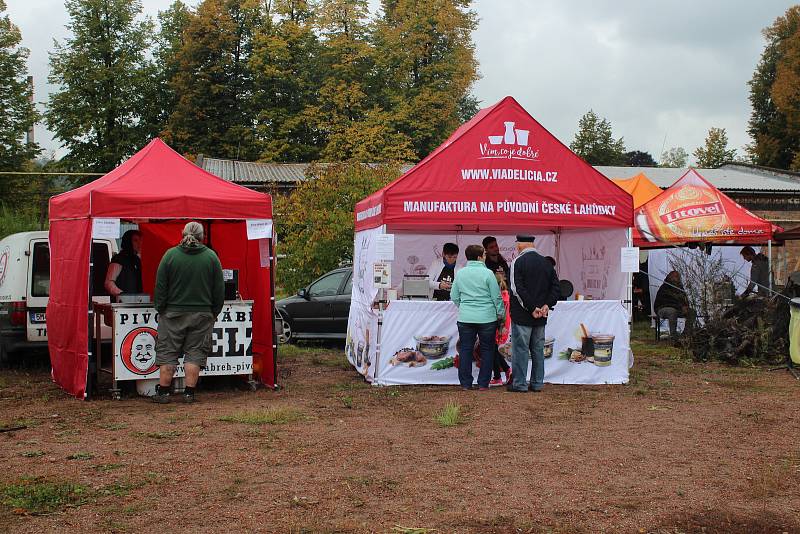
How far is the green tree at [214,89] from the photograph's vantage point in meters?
43.9

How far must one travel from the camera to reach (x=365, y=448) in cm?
703

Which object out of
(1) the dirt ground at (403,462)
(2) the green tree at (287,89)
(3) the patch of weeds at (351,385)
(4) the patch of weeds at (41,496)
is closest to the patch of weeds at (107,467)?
(1) the dirt ground at (403,462)

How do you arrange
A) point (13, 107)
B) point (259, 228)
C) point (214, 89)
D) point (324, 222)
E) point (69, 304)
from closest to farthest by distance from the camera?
point (69, 304)
point (259, 228)
point (324, 222)
point (13, 107)
point (214, 89)

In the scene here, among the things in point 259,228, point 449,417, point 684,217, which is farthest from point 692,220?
point 449,417

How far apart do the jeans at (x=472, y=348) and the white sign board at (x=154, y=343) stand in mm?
2463

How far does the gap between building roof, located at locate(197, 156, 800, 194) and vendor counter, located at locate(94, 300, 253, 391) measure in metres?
24.9

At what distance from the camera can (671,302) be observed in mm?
16125

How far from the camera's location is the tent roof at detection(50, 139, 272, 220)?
29.9 ft

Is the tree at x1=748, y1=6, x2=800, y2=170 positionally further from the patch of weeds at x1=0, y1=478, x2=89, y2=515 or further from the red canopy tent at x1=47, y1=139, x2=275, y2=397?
the patch of weeds at x1=0, y1=478, x2=89, y2=515

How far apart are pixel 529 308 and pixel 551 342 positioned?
104 centimetres

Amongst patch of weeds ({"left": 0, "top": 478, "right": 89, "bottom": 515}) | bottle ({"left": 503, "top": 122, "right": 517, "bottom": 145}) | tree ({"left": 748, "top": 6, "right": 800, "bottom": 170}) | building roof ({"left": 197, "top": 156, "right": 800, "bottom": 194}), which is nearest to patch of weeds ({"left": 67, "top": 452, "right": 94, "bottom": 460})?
patch of weeds ({"left": 0, "top": 478, "right": 89, "bottom": 515})

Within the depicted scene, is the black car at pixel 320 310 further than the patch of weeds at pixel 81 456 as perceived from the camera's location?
Yes

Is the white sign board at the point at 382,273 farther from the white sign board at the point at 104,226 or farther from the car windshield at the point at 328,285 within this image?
the car windshield at the point at 328,285

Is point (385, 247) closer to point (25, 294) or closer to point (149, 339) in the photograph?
point (149, 339)
